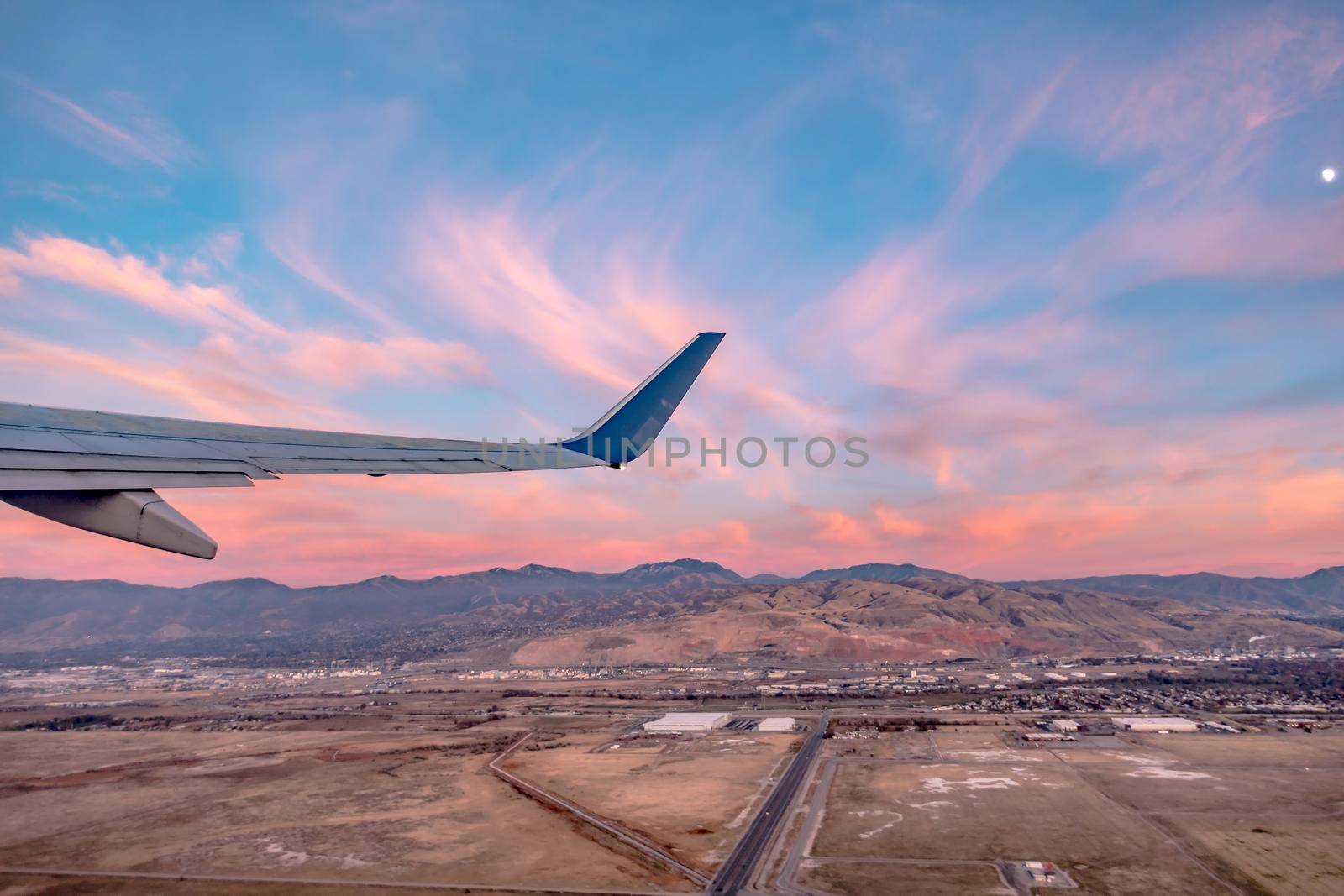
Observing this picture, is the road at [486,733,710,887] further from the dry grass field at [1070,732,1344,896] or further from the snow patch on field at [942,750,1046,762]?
the snow patch on field at [942,750,1046,762]

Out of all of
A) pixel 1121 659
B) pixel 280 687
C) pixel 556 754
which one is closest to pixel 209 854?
pixel 556 754

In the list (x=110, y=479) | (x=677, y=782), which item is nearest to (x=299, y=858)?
(x=677, y=782)

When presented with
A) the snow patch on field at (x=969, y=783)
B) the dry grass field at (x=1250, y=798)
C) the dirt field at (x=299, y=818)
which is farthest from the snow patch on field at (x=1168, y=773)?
the dirt field at (x=299, y=818)

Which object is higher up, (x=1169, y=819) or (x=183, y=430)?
(x=183, y=430)

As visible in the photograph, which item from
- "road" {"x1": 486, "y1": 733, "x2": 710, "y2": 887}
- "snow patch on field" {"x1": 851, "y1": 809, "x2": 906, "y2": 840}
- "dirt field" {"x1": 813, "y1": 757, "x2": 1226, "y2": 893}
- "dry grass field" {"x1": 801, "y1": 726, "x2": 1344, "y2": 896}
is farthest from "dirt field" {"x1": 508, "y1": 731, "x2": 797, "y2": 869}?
"snow patch on field" {"x1": 851, "y1": 809, "x2": 906, "y2": 840}

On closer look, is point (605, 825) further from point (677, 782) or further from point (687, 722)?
point (687, 722)

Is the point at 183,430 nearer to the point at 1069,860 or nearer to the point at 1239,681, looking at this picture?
the point at 1069,860
